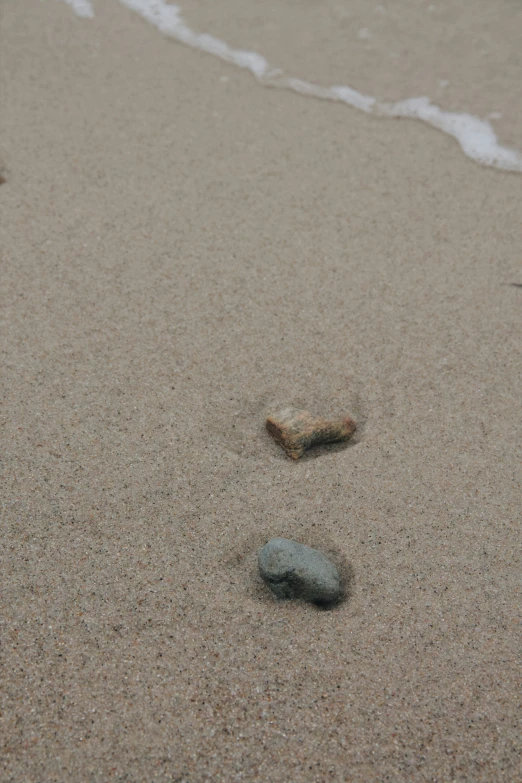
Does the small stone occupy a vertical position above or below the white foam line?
below

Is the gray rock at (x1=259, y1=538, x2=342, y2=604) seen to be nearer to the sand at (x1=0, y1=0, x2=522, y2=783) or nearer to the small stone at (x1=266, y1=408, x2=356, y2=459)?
the sand at (x1=0, y1=0, x2=522, y2=783)

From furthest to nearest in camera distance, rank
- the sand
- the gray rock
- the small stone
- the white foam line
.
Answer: the white foam line → the small stone → the gray rock → the sand

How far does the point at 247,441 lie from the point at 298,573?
519mm

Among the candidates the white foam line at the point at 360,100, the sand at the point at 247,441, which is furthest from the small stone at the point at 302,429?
the white foam line at the point at 360,100

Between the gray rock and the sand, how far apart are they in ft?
0.17

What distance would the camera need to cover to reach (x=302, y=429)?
2100mm

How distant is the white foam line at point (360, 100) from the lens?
133 inches

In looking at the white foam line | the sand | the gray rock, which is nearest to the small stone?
the sand

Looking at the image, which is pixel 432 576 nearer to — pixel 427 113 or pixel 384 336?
pixel 384 336

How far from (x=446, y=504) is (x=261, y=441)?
590mm

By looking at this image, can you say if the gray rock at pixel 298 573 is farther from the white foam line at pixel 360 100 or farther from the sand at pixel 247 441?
the white foam line at pixel 360 100

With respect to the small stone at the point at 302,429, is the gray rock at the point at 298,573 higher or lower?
lower

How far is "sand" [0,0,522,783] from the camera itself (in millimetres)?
1574

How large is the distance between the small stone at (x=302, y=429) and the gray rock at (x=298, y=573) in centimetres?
38
